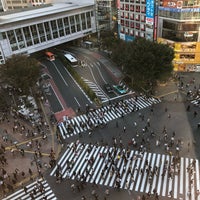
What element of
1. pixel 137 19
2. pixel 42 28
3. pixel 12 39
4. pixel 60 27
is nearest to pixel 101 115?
pixel 137 19

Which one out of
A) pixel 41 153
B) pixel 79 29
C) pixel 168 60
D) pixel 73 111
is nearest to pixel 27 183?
pixel 41 153

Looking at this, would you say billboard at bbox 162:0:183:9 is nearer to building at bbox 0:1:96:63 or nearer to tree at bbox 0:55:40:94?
tree at bbox 0:55:40:94

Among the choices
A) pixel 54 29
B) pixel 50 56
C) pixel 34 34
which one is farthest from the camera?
pixel 50 56

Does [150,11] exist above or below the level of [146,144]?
above

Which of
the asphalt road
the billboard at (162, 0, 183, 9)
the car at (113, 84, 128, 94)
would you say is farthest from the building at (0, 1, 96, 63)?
the asphalt road

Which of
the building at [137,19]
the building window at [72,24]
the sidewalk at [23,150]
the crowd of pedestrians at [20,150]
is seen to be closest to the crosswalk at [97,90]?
the sidewalk at [23,150]

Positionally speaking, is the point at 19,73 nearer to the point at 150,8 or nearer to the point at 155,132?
the point at 155,132

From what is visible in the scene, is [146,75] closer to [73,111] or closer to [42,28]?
[73,111]
